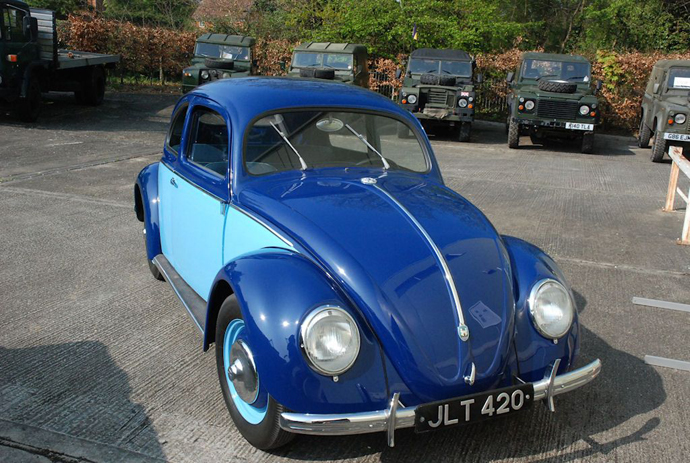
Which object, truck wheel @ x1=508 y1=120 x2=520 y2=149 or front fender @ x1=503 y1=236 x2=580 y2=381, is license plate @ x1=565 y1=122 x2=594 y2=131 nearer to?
truck wheel @ x1=508 y1=120 x2=520 y2=149

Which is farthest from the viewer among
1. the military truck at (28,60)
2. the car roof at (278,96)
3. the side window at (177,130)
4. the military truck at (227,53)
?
the military truck at (227,53)

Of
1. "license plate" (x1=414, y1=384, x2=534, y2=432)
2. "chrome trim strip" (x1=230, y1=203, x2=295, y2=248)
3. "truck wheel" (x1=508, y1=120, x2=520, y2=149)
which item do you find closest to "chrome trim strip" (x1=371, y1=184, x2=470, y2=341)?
"license plate" (x1=414, y1=384, x2=534, y2=432)

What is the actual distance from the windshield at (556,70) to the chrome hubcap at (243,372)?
1314cm

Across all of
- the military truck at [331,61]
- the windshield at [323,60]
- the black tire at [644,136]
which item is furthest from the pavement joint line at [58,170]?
the black tire at [644,136]

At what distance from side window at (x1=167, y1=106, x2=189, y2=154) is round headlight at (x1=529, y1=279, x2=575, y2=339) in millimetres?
2824

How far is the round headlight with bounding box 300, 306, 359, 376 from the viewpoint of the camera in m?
2.75

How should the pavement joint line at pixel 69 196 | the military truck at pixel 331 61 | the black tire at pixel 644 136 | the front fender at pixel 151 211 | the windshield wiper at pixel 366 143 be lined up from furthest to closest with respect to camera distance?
the military truck at pixel 331 61, the black tire at pixel 644 136, the pavement joint line at pixel 69 196, the front fender at pixel 151 211, the windshield wiper at pixel 366 143

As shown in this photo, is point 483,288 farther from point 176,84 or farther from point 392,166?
point 176,84

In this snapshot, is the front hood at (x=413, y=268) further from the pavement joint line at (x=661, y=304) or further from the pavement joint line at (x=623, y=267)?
the pavement joint line at (x=623, y=267)

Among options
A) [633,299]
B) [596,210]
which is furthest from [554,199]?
[633,299]

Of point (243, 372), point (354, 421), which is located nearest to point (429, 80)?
point (243, 372)

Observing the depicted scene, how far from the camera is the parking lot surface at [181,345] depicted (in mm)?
3184

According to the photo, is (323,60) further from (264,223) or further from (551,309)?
(551,309)

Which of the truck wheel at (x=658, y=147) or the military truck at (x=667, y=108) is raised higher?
the military truck at (x=667, y=108)
